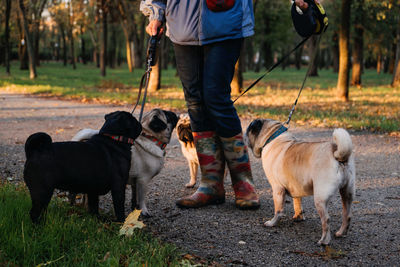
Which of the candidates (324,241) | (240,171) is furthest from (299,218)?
(240,171)

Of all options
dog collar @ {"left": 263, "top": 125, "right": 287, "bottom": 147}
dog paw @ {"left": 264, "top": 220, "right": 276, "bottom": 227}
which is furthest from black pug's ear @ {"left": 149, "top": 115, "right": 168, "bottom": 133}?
dog paw @ {"left": 264, "top": 220, "right": 276, "bottom": 227}

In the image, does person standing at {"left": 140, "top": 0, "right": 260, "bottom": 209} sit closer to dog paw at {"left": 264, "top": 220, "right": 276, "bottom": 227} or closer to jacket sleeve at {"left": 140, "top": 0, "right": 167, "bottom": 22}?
jacket sleeve at {"left": 140, "top": 0, "right": 167, "bottom": 22}

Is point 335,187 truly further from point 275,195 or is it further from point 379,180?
point 379,180

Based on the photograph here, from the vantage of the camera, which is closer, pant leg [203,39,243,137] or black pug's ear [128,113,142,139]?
black pug's ear [128,113,142,139]

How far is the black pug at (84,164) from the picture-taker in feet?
9.88

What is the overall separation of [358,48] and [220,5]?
25.2m

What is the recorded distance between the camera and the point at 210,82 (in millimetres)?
4082

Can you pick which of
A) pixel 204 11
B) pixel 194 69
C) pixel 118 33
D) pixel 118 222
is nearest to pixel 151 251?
pixel 118 222

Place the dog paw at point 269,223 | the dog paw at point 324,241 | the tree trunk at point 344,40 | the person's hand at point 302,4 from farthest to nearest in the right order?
the tree trunk at point 344,40 < the person's hand at point 302,4 < the dog paw at point 269,223 < the dog paw at point 324,241

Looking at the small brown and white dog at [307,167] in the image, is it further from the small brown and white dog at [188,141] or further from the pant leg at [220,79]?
the small brown and white dog at [188,141]

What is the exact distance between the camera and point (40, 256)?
281cm

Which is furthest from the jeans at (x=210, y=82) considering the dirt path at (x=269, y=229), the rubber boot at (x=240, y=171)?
the dirt path at (x=269, y=229)

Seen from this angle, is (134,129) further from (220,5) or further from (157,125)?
(220,5)

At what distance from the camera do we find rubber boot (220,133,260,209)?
168 inches
